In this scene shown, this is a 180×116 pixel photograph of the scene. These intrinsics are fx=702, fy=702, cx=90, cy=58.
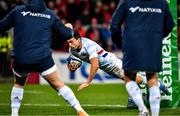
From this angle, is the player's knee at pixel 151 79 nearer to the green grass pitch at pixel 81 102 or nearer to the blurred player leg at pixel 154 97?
the blurred player leg at pixel 154 97

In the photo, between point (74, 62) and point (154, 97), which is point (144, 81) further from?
point (154, 97)

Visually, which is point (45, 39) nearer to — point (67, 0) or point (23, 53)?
point (23, 53)

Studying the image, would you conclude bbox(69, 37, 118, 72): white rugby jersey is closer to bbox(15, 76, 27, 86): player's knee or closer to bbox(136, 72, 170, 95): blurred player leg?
bbox(136, 72, 170, 95): blurred player leg

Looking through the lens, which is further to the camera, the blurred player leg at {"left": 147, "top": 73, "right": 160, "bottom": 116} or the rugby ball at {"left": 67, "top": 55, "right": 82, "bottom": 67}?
the rugby ball at {"left": 67, "top": 55, "right": 82, "bottom": 67}

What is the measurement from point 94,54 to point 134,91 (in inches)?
103

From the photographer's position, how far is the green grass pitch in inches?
536

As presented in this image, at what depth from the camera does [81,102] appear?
643 inches

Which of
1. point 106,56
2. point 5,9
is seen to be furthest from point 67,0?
point 106,56

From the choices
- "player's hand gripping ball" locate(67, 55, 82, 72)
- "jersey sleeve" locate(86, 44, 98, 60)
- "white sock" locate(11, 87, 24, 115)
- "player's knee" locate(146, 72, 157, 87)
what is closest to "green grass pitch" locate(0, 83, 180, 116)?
"player's hand gripping ball" locate(67, 55, 82, 72)

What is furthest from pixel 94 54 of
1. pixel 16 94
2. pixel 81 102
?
pixel 81 102

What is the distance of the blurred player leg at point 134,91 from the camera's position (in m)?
10.7

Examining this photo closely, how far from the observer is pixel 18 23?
1131 cm

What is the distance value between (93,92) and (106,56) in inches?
227

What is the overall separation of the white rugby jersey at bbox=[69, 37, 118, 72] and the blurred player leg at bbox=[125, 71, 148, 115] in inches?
94.3
